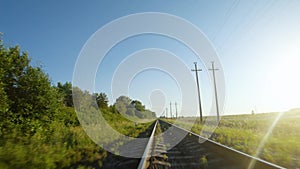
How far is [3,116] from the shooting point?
399 inches

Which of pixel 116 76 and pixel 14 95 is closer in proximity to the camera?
pixel 14 95

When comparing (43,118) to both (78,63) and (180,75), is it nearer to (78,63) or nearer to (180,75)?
(78,63)

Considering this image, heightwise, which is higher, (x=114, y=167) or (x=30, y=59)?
(x=30, y=59)

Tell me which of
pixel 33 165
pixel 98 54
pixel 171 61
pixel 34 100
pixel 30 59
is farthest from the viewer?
pixel 171 61

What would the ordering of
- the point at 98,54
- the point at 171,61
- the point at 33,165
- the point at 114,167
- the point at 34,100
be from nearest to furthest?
the point at 33,165
the point at 114,167
the point at 98,54
the point at 34,100
the point at 171,61

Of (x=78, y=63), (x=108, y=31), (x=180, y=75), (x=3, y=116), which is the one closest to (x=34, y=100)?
(x=3, y=116)

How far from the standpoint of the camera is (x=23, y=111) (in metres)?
12.1

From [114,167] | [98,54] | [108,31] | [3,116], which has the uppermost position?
[108,31]

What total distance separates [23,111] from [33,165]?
10071 mm

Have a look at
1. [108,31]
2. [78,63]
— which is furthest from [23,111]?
[108,31]

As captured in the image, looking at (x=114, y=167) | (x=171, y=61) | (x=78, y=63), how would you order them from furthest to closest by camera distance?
1. (x=171, y=61)
2. (x=78, y=63)
3. (x=114, y=167)

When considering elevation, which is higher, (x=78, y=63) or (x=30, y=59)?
(x=30, y=59)

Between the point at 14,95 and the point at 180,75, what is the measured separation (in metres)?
13.5

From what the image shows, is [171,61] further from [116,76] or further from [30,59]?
[30,59]
